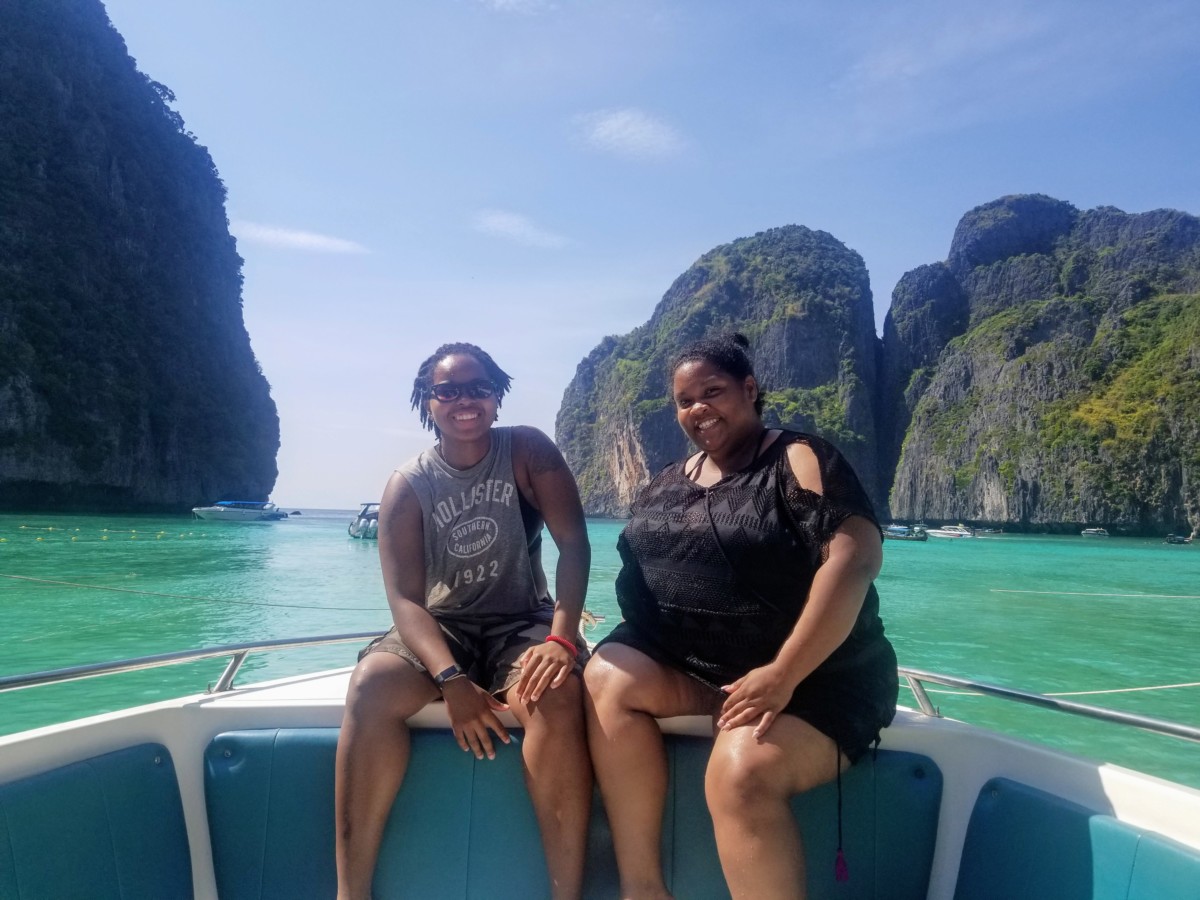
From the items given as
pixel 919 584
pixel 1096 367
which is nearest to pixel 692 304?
pixel 1096 367

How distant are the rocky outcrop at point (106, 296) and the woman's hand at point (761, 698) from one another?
48.2m

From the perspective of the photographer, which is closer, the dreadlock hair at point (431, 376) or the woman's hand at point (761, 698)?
the woman's hand at point (761, 698)

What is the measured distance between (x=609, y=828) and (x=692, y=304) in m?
98.4

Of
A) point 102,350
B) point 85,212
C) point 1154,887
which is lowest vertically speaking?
point 1154,887

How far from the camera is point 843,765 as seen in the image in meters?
1.60

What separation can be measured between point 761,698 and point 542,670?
0.47m

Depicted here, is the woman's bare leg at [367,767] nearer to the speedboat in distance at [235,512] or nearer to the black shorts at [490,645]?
the black shorts at [490,645]

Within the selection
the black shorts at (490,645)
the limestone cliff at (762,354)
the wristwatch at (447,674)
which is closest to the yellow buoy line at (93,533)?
the black shorts at (490,645)

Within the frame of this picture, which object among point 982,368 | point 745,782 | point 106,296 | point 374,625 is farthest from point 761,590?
point 982,368

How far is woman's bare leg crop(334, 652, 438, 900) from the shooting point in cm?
170

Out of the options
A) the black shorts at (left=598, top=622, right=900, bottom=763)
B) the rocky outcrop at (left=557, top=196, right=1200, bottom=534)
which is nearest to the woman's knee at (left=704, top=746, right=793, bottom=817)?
the black shorts at (left=598, top=622, right=900, bottom=763)

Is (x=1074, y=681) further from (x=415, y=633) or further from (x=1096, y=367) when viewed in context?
(x=1096, y=367)

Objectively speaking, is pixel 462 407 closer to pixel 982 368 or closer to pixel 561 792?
pixel 561 792

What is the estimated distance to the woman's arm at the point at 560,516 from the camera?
195cm
